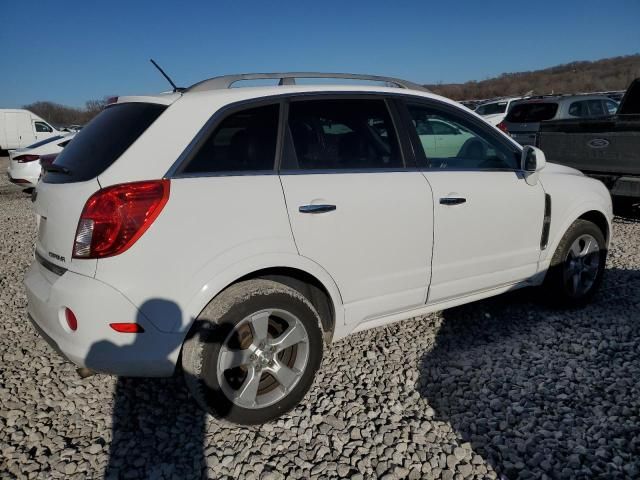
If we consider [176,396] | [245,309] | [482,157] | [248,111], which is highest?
[248,111]

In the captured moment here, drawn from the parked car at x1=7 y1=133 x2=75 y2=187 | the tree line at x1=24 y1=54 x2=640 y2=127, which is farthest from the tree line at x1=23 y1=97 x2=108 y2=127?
the parked car at x1=7 y1=133 x2=75 y2=187

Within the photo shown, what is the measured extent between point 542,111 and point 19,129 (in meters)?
24.1

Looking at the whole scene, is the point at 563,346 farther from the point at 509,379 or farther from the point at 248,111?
the point at 248,111

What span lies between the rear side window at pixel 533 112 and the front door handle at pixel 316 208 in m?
9.68

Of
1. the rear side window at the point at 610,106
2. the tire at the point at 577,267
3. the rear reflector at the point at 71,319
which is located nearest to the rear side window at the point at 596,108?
the rear side window at the point at 610,106

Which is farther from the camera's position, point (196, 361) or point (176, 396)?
point (176, 396)

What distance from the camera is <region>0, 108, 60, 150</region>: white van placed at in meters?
23.4

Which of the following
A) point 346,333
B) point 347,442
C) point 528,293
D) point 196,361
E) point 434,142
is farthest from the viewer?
point 528,293

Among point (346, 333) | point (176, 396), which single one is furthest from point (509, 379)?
point (176, 396)

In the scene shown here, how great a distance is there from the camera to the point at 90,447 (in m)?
2.40

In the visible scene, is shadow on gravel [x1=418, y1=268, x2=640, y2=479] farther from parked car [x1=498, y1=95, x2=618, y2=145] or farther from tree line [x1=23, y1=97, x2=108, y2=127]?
tree line [x1=23, y1=97, x2=108, y2=127]

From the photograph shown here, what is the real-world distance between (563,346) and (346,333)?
1700mm

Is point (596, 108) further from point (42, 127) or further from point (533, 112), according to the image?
point (42, 127)

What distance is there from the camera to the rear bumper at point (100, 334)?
6.89 ft
